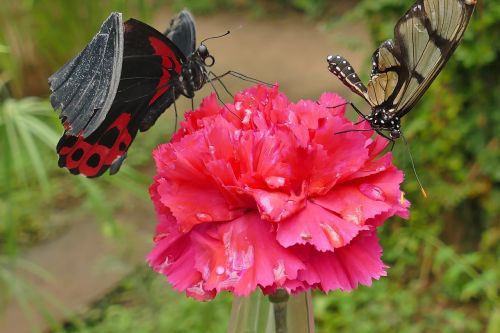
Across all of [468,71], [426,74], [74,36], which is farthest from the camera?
[74,36]

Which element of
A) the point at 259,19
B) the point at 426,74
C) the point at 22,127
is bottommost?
the point at 426,74

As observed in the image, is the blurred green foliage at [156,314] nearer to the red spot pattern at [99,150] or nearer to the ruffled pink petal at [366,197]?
the red spot pattern at [99,150]

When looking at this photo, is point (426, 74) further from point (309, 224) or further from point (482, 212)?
point (482, 212)

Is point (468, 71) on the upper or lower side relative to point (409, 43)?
upper

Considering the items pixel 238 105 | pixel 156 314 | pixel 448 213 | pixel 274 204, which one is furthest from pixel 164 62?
pixel 448 213

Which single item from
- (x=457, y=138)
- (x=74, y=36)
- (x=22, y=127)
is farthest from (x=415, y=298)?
(x=74, y=36)

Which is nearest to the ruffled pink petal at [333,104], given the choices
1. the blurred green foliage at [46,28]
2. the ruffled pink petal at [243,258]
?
the ruffled pink petal at [243,258]

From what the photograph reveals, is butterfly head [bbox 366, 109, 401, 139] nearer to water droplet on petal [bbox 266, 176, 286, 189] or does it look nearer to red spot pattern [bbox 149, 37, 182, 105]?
water droplet on petal [bbox 266, 176, 286, 189]
